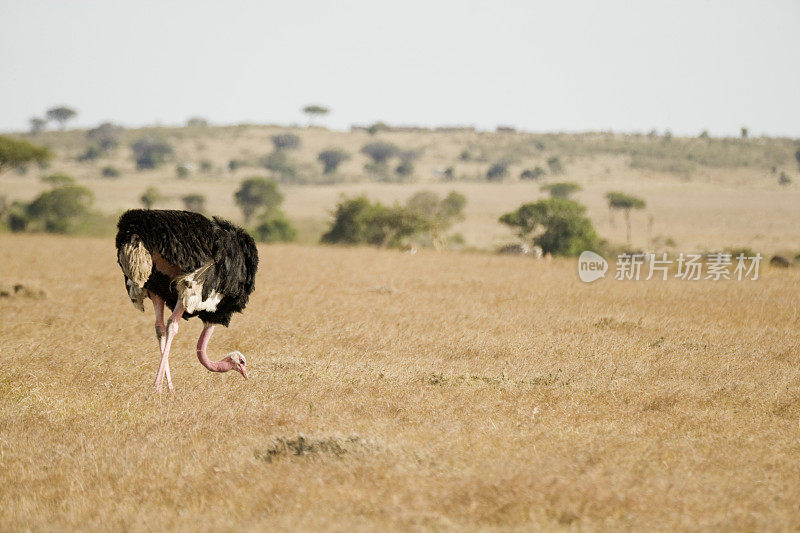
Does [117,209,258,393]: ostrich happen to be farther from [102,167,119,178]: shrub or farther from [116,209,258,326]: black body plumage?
[102,167,119,178]: shrub

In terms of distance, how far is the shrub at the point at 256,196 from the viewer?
51750 mm

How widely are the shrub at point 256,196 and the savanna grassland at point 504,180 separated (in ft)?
6.62

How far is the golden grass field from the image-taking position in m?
4.91

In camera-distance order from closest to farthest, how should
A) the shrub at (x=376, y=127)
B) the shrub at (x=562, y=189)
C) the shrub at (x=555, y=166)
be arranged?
the shrub at (x=562, y=189), the shrub at (x=555, y=166), the shrub at (x=376, y=127)

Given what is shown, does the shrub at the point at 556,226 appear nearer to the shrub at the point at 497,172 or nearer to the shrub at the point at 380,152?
the shrub at the point at 497,172

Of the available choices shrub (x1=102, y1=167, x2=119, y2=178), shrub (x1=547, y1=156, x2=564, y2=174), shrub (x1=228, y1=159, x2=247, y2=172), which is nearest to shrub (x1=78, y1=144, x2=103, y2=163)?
shrub (x1=102, y1=167, x2=119, y2=178)

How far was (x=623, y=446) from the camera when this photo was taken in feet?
20.5

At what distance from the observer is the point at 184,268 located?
7.84 metres

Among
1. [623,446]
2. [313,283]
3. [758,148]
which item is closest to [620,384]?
[623,446]

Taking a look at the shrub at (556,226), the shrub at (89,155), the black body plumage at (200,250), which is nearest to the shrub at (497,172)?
the shrub at (89,155)

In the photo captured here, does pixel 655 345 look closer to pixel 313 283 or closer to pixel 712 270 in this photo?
pixel 313 283

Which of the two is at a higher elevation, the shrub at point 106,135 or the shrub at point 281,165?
the shrub at point 106,135

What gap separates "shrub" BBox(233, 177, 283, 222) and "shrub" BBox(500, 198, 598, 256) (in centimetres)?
2316

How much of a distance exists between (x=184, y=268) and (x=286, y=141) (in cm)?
9125
